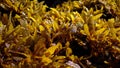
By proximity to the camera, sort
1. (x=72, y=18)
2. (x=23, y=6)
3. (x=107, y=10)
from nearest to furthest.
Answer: (x=72, y=18), (x=23, y=6), (x=107, y=10)

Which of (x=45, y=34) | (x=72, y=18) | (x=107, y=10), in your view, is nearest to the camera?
(x=45, y=34)

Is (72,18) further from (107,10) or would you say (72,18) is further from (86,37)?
(107,10)

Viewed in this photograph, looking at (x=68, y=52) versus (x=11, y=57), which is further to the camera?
(x=68, y=52)

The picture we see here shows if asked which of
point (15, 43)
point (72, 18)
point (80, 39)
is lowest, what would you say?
point (15, 43)

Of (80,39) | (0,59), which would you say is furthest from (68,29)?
(0,59)

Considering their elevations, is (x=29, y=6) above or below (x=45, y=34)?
above

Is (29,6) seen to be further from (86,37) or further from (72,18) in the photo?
(86,37)
